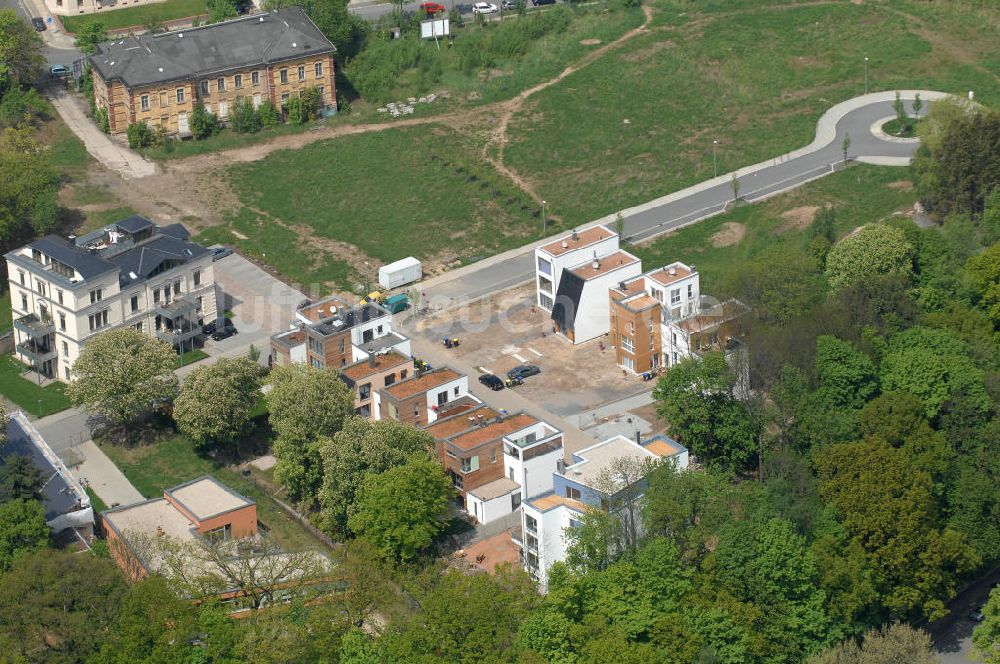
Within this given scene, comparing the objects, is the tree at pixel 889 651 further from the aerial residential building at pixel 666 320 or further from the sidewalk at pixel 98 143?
the sidewalk at pixel 98 143

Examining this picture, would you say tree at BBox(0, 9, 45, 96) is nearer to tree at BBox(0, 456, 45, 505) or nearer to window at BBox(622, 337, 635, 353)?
tree at BBox(0, 456, 45, 505)

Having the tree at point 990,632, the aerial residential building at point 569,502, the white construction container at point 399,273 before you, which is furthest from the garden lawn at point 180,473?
the tree at point 990,632


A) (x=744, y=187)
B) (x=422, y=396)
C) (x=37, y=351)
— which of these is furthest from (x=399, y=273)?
(x=744, y=187)

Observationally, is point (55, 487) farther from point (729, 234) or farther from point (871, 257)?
point (729, 234)

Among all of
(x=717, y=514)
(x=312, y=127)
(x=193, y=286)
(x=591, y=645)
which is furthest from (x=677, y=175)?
(x=591, y=645)

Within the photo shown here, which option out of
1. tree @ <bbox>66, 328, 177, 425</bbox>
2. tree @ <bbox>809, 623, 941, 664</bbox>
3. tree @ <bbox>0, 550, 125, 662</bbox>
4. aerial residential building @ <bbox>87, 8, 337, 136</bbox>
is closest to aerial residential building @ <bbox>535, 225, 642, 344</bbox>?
tree @ <bbox>66, 328, 177, 425</bbox>

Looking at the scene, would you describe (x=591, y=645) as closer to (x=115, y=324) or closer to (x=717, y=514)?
(x=717, y=514)

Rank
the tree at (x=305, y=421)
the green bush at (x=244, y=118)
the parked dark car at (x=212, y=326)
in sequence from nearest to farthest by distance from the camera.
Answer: the tree at (x=305, y=421) < the parked dark car at (x=212, y=326) < the green bush at (x=244, y=118)
